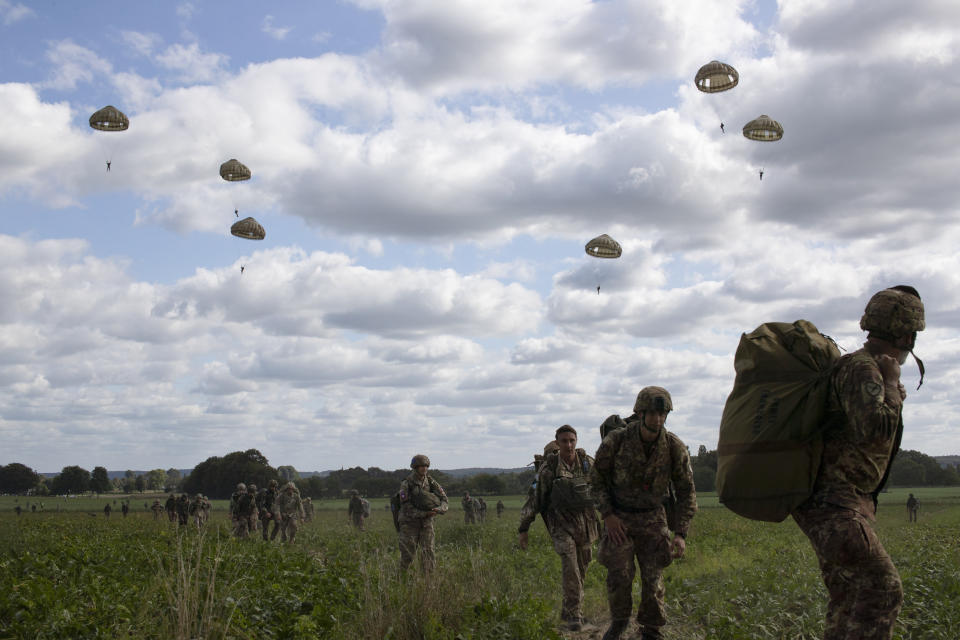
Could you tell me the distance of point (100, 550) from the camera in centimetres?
1321

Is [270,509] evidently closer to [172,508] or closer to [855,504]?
[172,508]

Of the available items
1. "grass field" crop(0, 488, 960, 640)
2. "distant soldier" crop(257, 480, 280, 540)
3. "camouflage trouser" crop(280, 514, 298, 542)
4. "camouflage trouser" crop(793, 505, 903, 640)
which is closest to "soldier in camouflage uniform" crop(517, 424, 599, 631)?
"grass field" crop(0, 488, 960, 640)

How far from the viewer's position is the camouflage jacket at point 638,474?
23.6ft

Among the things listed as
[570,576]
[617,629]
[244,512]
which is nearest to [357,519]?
[244,512]

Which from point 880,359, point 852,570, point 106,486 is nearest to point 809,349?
point 880,359

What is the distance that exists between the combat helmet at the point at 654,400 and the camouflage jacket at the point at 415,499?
630cm

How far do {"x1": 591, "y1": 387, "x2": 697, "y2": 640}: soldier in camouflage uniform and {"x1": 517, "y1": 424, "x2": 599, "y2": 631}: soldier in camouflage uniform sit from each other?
84.0 inches

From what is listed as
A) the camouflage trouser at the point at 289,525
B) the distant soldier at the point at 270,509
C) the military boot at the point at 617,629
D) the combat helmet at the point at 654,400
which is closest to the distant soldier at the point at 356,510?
the distant soldier at the point at 270,509

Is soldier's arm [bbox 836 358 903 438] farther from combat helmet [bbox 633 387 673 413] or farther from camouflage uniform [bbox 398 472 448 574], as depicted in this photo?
camouflage uniform [bbox 398 472 448 574]

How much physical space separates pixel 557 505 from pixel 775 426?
5.37 meters

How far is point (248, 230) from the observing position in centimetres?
3741

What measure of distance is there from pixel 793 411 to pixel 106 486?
571ft

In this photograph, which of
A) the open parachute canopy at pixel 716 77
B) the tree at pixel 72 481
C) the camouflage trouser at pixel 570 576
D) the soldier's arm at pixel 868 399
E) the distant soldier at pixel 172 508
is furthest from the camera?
the tree at pixel 72 481

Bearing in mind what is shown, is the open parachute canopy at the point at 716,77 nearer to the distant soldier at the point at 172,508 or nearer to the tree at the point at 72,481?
the distant soldier at the point at 172,508
